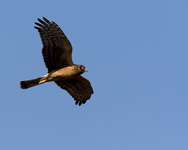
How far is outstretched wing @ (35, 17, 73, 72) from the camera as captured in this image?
2116 cm

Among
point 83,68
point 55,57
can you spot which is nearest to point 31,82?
point 55,57

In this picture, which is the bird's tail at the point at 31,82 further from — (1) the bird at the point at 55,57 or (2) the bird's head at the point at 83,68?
(2) the bird's head at the point at 83,68

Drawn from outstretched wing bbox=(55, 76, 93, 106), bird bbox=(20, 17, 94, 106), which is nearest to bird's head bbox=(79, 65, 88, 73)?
bird bbox=(20, 17, 94, 106)

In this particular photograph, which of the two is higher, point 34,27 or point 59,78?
point 34,27

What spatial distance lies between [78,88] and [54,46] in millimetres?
2403

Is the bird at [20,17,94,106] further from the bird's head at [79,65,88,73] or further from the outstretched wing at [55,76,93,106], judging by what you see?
the outstretched wing at [55,76,93,106]

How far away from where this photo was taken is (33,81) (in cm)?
2144

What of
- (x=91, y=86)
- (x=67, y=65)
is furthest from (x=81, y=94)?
(x=67, y=65)

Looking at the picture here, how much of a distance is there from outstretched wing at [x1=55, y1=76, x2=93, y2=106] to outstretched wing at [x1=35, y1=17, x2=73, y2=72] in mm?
1225

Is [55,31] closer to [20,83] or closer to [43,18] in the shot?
[43,18]

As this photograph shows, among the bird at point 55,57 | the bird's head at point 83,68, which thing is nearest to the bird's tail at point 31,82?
the bird at point 55,57

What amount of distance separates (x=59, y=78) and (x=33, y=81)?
0.96 m

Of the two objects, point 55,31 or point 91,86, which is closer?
point 55,31

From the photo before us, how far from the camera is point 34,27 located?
834 inches
